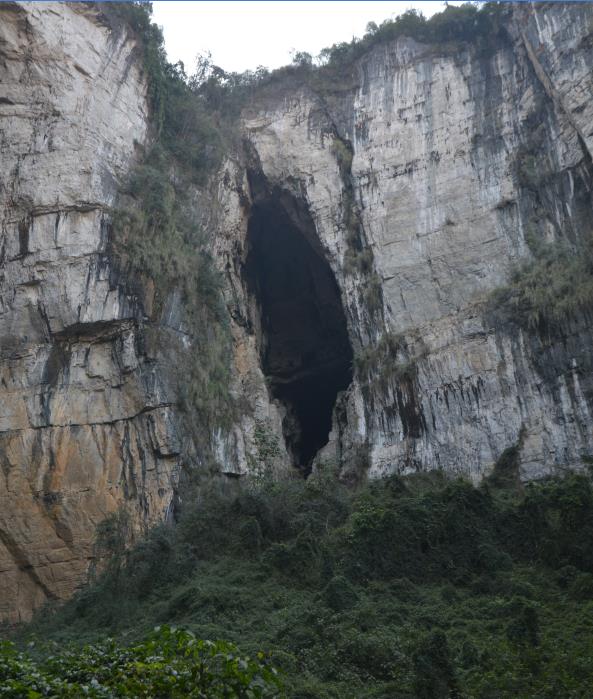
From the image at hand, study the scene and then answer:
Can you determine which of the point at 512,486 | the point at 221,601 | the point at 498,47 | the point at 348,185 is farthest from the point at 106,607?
the point at 498,47

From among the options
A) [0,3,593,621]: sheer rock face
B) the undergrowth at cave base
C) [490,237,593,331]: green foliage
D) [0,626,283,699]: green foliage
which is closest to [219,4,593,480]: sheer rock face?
[0,3,593,621]: sheer rock face

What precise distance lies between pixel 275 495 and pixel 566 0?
18418 millimetres

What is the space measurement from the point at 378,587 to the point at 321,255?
48.8 ft

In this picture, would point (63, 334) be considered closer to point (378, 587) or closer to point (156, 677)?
point (378, 587)

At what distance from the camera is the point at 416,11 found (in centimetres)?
2997

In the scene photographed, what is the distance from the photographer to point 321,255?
28.4 meters

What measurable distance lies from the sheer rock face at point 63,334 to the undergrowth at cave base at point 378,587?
137 cm

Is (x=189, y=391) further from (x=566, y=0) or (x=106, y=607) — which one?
(x=566, y=0)

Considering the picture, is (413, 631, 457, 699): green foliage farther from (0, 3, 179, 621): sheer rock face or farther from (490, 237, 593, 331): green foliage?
(490, 237, 593, 331): green foliage

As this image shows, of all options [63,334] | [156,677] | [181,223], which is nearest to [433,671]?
[156,677]

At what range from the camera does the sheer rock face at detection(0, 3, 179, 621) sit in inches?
770

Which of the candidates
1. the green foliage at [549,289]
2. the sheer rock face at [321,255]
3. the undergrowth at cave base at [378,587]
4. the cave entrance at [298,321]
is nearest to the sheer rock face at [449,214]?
the sheer rock face at [321,255]

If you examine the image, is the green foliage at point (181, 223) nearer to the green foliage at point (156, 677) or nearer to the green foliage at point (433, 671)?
the green foliage at point (433, 671)

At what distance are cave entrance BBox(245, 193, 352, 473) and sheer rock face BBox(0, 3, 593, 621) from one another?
1179mm
